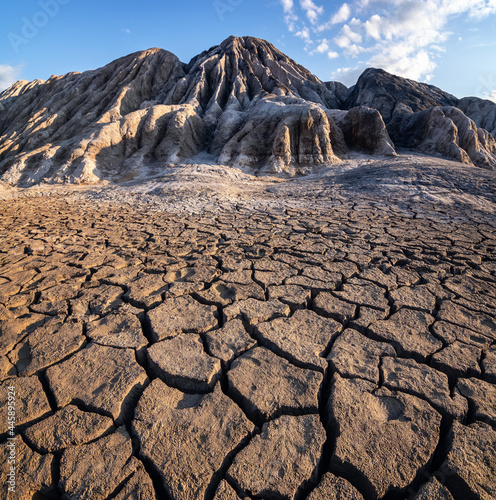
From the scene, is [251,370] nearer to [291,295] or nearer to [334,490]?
[334,490]

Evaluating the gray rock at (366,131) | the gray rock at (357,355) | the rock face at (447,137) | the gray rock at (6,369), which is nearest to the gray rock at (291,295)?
the gray rock at (357,355)

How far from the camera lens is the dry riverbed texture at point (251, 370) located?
3.45 ft

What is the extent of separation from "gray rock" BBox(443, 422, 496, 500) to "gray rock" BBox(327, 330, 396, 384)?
0.39 m

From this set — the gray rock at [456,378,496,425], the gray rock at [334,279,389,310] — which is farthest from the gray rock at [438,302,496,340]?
the gray rock at [456,378,496,425]

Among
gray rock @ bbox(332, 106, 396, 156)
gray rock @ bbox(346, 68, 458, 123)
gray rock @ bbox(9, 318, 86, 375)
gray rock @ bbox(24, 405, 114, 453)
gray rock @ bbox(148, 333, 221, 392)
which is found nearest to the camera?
gray rock @ bbox(24, 405, 114, 453)

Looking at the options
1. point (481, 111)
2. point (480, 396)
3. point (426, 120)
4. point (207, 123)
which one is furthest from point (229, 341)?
point (481, 111)

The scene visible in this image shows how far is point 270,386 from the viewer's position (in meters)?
1.41

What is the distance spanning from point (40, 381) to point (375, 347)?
193 centimetres

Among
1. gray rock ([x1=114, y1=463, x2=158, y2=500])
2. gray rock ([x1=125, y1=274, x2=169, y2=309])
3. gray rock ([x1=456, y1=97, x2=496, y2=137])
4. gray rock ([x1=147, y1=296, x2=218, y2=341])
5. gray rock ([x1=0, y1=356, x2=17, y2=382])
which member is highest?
gray rock ([x1=456, y1=97, x2=496, y2=137])

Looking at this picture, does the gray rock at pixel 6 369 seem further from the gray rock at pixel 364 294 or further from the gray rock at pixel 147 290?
the gray rock at pixel 364 294

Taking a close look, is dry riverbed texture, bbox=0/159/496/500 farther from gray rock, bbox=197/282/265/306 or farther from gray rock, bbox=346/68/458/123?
gray rock, bbox=346/68/458/123

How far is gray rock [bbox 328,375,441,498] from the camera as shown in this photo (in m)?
1.04

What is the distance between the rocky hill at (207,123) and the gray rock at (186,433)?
1099cm

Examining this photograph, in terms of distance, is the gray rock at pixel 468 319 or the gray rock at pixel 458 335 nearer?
the gray rock at pixel 458 335
